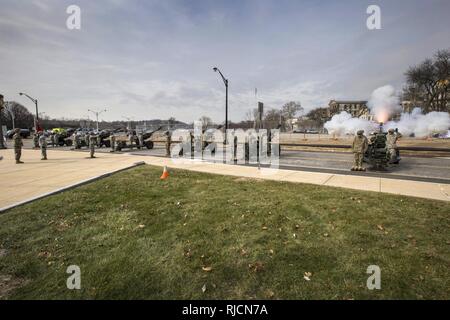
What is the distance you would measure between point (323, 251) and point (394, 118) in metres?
30.1

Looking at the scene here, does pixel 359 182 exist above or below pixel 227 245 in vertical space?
above

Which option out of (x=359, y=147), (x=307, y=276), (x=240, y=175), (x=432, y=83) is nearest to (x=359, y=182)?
(x=359, y=147)

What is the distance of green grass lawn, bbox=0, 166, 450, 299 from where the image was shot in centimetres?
338

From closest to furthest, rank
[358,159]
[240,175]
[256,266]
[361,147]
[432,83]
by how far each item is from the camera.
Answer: [256,266], [240,175], [361,147], [358,159], [432,83]

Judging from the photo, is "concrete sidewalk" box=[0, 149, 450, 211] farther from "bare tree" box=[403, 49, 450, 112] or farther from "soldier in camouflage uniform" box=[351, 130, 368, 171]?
"bare tree" box=[403, 49, 450, 112]

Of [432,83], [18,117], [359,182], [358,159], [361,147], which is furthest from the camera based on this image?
[18,117]

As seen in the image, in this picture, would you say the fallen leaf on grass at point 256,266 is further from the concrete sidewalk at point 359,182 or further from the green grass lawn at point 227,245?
the concrete sidewalk at point 359,182

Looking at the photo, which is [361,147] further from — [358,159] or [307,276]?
[307,276]

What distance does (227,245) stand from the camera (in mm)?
4457

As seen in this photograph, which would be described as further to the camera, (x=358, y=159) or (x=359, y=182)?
(x=358, y=159)

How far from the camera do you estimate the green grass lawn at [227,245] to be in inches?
133

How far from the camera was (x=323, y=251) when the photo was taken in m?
4.17

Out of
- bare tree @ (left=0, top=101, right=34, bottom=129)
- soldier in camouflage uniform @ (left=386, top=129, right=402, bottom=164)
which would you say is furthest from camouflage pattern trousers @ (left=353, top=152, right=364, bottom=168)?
bare tree @ (left=0, top=101, right=34, bottom=129)

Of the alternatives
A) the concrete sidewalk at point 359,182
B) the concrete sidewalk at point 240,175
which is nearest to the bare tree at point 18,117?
the concrete sidewalk at point 240,175
